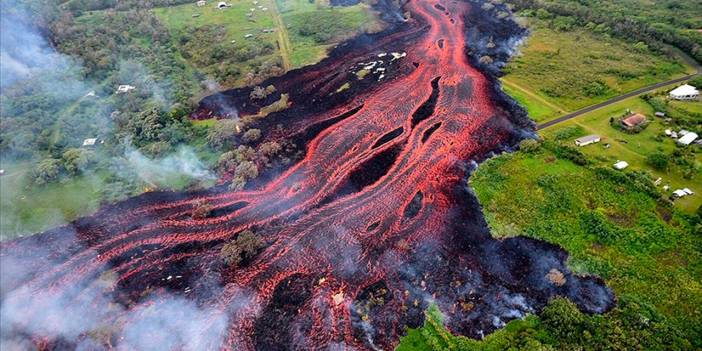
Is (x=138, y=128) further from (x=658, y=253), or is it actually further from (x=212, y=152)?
(x=658, y=253)

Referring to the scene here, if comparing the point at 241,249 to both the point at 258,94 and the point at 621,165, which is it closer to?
the point at 258,94

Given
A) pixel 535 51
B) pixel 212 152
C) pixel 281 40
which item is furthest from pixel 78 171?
pixel 535 51

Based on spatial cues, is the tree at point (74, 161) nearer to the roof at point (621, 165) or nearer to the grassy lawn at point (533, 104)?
the grassy lawn at point (533, 104)

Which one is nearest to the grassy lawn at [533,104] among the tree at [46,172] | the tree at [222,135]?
the tree at [222,135]

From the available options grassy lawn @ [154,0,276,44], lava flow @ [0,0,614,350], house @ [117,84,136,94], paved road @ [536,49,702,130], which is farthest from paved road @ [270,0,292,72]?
paved road @ [536,49,702,130]

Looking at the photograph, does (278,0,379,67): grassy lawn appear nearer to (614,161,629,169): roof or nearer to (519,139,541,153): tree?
(519,139,541,153): tree

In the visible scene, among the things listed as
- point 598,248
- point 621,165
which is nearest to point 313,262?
point 598,248
